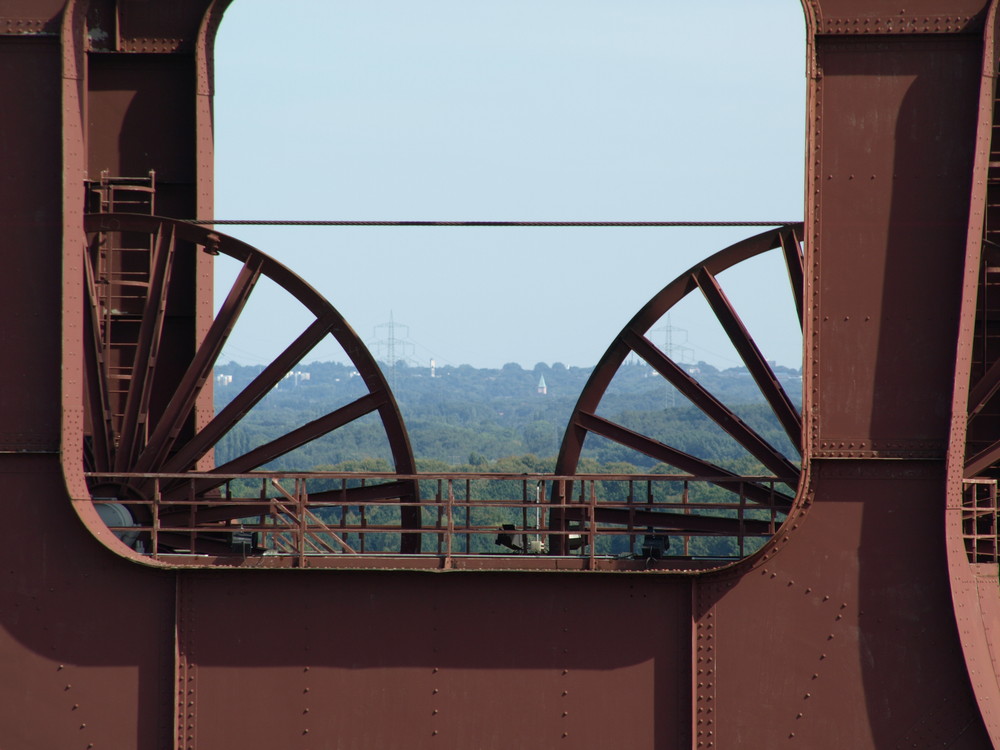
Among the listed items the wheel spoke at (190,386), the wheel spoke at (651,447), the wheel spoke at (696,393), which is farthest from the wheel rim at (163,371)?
the wheel spoke at (696,393)

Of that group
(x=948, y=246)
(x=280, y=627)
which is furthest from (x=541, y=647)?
(x=948, y=246)

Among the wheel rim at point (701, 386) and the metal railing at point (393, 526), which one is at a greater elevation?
the wheel rim at point (701, 386)

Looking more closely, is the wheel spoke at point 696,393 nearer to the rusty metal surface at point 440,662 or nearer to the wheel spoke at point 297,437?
the wheel spoke at point 297,437

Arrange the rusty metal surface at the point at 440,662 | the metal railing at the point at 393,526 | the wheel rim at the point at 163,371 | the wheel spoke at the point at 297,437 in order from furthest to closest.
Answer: the wheel spoke at the point at 297,437 → the wheel rim at the point at 163,371 → the metal railing at the point at 393,526 → the rusty metal surface at the point at 440,662

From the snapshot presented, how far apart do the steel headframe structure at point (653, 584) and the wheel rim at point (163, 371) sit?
3587 mm

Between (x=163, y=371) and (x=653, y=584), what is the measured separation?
796 centimetres

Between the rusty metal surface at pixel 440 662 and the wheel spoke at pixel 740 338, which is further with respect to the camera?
the wheel spoke at pixel 740 338

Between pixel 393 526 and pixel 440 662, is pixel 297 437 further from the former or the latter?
pixel 440 662

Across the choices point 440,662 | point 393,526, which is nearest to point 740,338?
point 393,526

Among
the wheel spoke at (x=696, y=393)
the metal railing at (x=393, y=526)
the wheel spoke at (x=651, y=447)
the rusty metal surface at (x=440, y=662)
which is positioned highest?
the wheel spoke at (x=696, y=393)

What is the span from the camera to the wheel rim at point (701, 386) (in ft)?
53.4

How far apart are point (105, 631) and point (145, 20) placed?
8.07 metres

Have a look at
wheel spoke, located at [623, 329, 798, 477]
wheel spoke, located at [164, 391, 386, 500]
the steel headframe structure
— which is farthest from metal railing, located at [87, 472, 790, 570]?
wheel spoke, located at [623, 329, 798, 477]

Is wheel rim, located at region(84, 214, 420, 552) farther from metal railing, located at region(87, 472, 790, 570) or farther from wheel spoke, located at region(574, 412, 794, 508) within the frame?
wheel spoke, located at region(574, 412, 794, 508)
